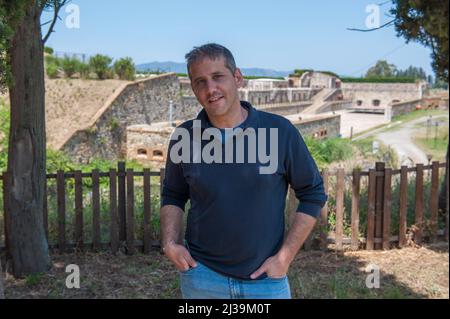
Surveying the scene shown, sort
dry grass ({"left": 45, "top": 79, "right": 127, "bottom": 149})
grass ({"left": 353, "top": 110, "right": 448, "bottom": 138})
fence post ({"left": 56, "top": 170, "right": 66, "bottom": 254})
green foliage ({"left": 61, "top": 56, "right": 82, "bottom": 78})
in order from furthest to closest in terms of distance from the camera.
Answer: grass ({"left": 353, "top": 110, "right": 448, "bottom": 138})
green foliage ({"left": 61, "top": 56, "right": 82, "bottom": 78})
dry grass ({"left": 45, "top": 79, "right": 127, "bottom": 149})
fence post ({"left": 56, "top": 170, "right": 66, "bottom": 254})

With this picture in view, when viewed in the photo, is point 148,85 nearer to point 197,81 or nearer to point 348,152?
point 348,152

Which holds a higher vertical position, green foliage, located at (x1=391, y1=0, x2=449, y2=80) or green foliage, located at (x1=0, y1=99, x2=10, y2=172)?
green foliage, located at (x1=391, y1=0, x2=449, y2=80)

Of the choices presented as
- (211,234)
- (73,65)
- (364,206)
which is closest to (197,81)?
(211,234)

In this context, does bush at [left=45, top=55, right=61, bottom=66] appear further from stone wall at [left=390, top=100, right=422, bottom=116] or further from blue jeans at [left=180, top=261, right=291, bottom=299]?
stone wall at [left=390, top=100, right=422, bottom=116]

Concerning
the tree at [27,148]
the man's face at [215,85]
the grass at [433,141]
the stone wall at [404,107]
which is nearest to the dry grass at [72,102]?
the grass at [433,141]

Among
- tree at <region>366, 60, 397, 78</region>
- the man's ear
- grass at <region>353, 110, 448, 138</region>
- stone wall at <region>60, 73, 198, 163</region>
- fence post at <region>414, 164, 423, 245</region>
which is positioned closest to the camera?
the man's ear

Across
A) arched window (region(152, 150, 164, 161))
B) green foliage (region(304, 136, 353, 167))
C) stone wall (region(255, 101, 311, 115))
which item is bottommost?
arched window (region(152, 150, 164, 161))

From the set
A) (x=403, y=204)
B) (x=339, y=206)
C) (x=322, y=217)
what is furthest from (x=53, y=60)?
(x=403, y=204)

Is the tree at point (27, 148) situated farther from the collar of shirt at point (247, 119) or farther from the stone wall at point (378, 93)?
the stone wall at point (378, 93)

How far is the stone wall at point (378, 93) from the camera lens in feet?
132

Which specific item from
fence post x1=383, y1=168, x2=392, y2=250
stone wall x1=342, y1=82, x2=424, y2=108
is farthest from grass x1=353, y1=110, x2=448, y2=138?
fence post x1=383, y1=168, x2=392, y2=250

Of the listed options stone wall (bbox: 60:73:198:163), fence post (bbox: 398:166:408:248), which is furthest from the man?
stone wall (bbox: 60:73:198:163)

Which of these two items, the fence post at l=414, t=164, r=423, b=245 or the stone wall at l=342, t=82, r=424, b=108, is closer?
the fence post at l=414, t=164, r=423, b=245

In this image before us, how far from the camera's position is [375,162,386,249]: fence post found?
5.77 m
